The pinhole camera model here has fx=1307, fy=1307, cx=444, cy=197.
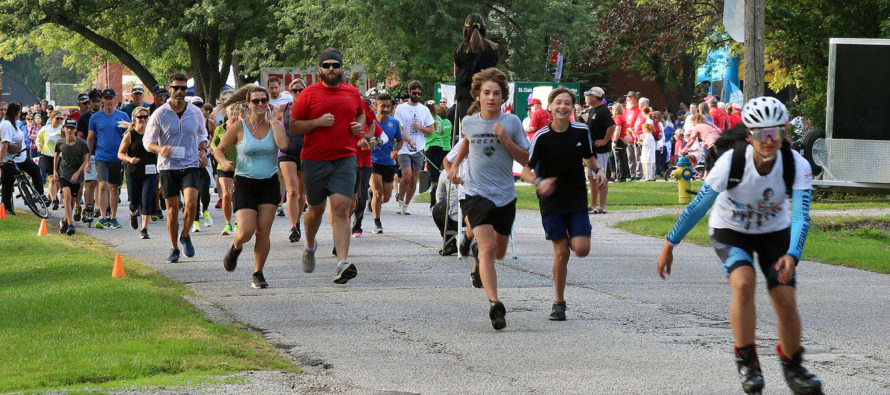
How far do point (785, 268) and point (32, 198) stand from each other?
57.7 feet

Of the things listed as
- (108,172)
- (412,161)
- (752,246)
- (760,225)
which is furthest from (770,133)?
(108,172)

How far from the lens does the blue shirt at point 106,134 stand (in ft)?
59.2

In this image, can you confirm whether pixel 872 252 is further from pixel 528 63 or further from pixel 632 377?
pixel 528 63

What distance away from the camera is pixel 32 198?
70.7ft

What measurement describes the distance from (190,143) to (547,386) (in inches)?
319

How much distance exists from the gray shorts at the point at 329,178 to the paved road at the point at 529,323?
2.71 feet

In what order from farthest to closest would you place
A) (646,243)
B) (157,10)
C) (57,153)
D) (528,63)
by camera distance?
(157,10), (528,63), (57,153), (646,243)

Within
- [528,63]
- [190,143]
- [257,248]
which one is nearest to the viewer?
[257,248]

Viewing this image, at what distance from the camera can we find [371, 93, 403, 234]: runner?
54.5 feet

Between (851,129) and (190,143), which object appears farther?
(851,129)

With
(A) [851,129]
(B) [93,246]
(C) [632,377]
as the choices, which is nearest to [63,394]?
(C) [632,377]

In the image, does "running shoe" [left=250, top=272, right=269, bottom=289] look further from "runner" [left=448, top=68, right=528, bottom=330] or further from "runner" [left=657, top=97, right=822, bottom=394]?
"runner" [left=657, top=97, right=822, bottom=394]

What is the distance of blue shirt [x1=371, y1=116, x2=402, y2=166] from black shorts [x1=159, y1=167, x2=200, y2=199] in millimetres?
3177

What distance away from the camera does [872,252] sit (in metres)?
14.3
